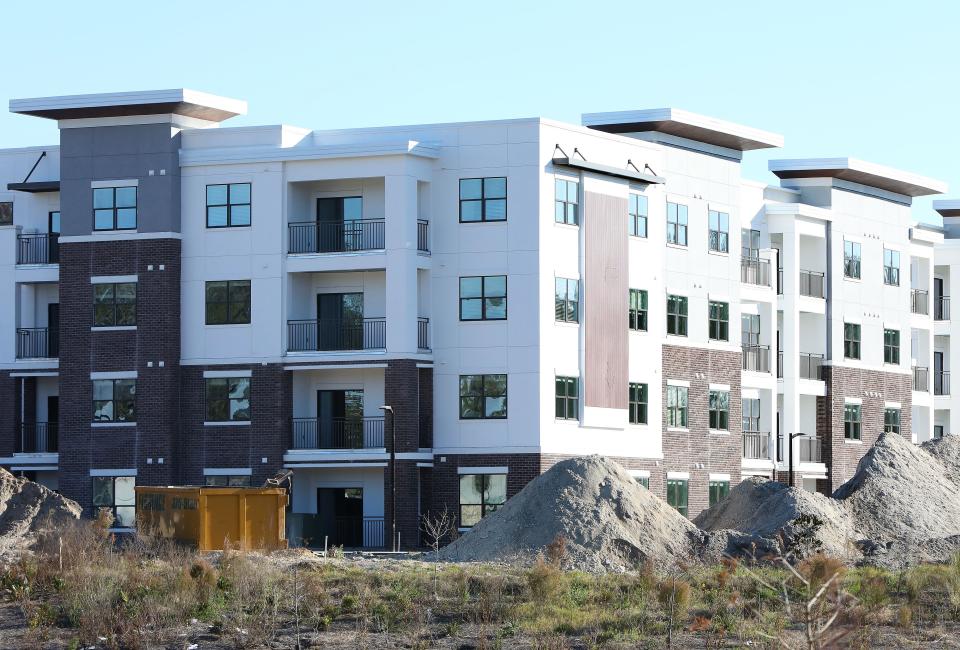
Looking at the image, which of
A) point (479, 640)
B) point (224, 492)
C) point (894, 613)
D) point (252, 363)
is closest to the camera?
point (479, 640)

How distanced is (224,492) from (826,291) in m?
35.3

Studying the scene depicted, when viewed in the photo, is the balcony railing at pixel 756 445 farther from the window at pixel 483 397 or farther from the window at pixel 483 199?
the window at pixel 483 199

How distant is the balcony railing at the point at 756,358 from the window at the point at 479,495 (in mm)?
15999

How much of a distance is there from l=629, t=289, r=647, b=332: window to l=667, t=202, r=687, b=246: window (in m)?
3.38

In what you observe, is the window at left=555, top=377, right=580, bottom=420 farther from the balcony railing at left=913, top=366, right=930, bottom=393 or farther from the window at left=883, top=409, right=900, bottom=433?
the balcony railing at left=913, top=366, right=930, bottom=393

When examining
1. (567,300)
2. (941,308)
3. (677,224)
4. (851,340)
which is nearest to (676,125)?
(677,224)

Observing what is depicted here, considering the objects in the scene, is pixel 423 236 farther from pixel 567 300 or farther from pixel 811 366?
pixel 811 366

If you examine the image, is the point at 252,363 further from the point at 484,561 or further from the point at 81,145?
the point at 484,561

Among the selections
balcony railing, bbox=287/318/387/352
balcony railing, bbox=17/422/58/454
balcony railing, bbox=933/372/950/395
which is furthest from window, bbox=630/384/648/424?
balcony railing, bbox=933/372/950/395

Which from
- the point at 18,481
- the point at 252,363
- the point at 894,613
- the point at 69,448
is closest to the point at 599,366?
the point at 252,363

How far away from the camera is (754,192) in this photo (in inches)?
2844

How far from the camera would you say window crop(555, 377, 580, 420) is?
59.1 metres

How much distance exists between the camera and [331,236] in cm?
5988

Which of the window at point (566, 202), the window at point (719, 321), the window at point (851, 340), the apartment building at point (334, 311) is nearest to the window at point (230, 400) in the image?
the apartment building at point (334, 311)
